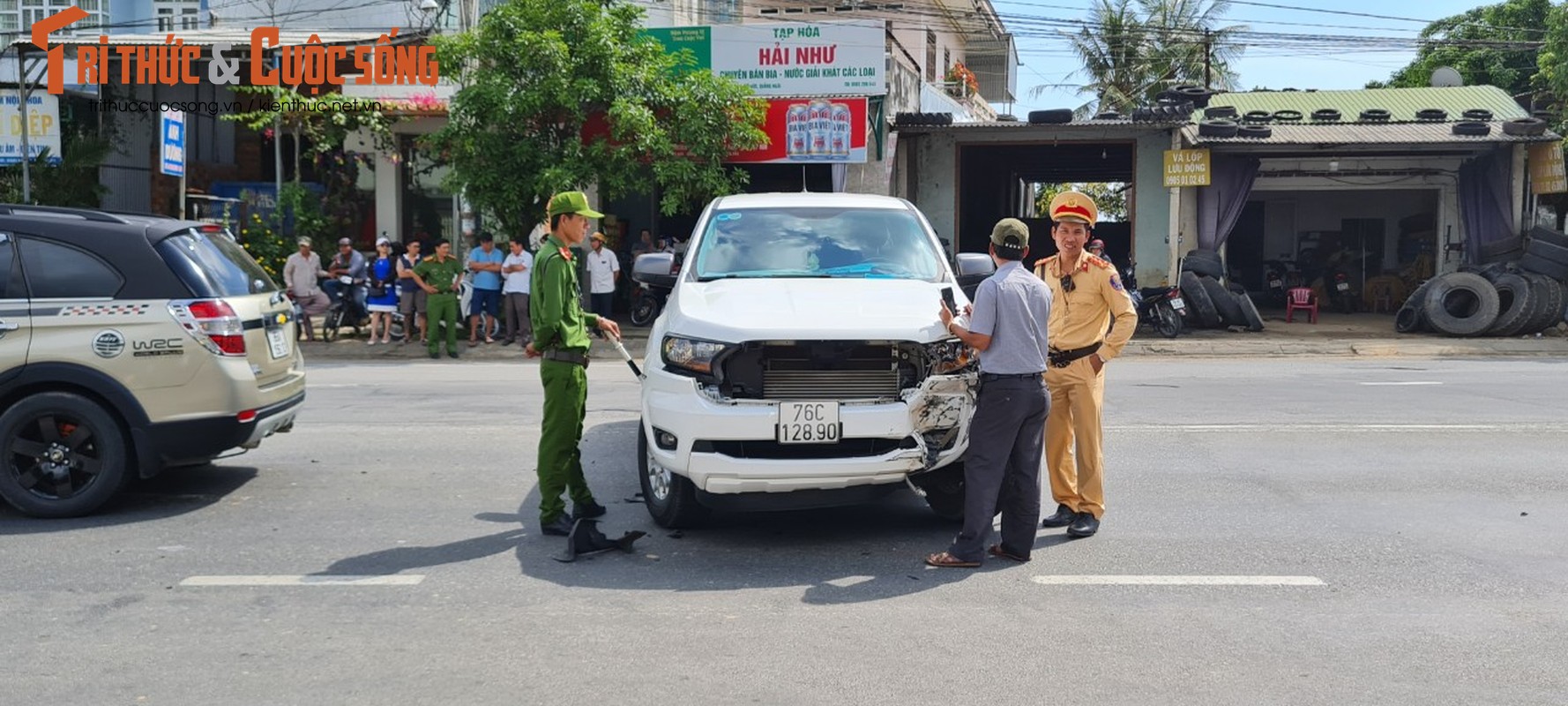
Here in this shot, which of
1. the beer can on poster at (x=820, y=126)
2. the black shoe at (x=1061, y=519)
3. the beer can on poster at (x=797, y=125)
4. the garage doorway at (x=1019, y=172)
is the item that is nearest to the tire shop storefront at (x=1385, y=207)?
the garage doorway at (x=1019, y=172)

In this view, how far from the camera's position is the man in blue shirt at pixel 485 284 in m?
20.0

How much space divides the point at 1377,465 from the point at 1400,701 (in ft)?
16.0

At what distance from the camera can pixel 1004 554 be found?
21.7 feet

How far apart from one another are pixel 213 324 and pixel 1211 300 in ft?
59.7

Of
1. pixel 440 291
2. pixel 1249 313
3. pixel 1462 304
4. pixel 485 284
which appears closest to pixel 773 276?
pixel 440 291

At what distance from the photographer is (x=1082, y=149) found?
26.9 meters

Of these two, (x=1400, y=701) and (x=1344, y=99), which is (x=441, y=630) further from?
(x=1344, y=99)

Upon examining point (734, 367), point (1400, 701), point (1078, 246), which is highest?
point (1078, 246)

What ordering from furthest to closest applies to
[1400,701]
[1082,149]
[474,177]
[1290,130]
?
Result: [1082,149], [1290,130], [474,177], [1400,701]

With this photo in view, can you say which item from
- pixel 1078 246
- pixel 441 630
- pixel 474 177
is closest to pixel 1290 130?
pixel 474 177

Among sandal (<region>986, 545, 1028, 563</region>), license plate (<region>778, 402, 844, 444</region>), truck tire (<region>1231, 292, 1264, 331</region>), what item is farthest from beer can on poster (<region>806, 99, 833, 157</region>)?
license plate (<region>778, 402, 844, 444</region>)

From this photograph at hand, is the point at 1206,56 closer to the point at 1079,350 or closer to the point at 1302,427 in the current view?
the point at 1302,427

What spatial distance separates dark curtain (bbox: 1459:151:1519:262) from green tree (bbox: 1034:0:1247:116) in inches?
496

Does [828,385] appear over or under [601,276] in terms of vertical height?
under
